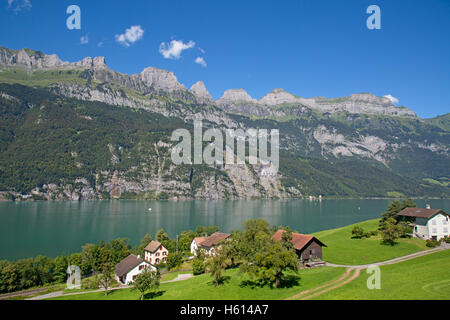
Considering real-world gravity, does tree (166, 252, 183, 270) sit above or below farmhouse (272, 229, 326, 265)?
below

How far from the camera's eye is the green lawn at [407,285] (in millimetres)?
25566

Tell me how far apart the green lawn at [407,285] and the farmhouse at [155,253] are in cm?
5083

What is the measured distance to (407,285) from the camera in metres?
28.5

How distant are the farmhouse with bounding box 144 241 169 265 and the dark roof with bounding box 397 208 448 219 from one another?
5729cm

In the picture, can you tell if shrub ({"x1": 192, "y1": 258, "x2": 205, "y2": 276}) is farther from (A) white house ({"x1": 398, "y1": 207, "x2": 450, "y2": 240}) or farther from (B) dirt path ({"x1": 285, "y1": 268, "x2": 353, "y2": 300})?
(A) white house ({"x1": 398, "y1": 207, "x2": 450, "y2": 240})

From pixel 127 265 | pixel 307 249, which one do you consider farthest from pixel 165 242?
pixel 307 249

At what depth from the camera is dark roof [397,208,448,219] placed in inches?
2117

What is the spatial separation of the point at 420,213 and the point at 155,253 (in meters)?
61.1

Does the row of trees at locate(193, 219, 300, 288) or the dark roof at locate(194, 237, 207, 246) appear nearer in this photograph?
the row of trees at locate(193, 219, 300, 288)

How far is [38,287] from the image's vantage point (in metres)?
56.0

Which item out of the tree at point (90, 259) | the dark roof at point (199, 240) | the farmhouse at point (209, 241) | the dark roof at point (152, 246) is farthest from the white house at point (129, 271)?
the dark roof at point (199, 240)

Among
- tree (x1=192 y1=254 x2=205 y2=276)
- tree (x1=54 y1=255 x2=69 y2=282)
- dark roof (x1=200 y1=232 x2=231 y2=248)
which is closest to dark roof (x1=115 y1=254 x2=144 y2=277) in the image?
tree (x1=192 y1=254 x2=205 y2=276)
